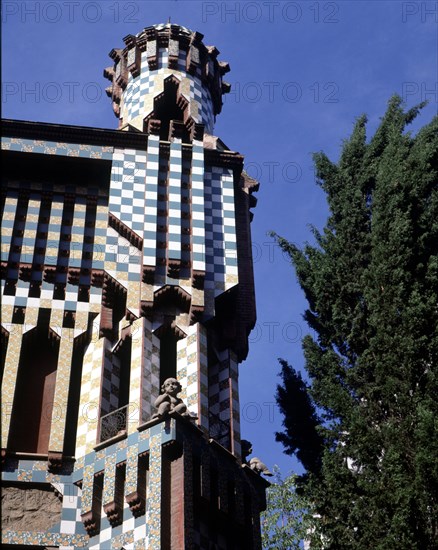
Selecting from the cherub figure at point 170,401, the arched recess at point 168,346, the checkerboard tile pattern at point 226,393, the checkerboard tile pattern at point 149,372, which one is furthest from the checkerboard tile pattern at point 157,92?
the cherub figure at point 170,401

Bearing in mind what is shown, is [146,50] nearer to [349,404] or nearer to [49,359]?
[49,359]

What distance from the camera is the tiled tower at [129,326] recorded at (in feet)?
39.7

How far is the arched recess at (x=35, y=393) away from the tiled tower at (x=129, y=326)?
0.07 feet

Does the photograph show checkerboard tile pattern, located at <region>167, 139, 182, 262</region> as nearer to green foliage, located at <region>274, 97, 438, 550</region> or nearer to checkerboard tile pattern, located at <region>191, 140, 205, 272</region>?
checkerboard tile pattern, located at <region>191, 140, 205, 272</region>

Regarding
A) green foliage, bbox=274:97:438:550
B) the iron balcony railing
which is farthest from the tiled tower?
green foliage, bbox=274:97:438:550

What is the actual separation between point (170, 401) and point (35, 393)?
98.9 inches

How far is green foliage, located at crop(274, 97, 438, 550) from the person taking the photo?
36.1 feet

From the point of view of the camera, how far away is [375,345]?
1275cm

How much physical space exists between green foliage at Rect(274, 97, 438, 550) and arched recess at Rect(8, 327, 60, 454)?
11.6 feet

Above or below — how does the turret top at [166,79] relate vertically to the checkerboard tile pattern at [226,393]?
above

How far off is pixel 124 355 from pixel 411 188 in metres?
5.08

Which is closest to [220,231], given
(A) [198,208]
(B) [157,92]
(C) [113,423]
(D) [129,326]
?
(A) [198,208]

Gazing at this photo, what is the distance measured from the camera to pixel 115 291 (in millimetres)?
14562

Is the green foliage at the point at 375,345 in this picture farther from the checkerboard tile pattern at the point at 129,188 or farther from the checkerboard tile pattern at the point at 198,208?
the checkerboard tile pattern at the point at 129,188
